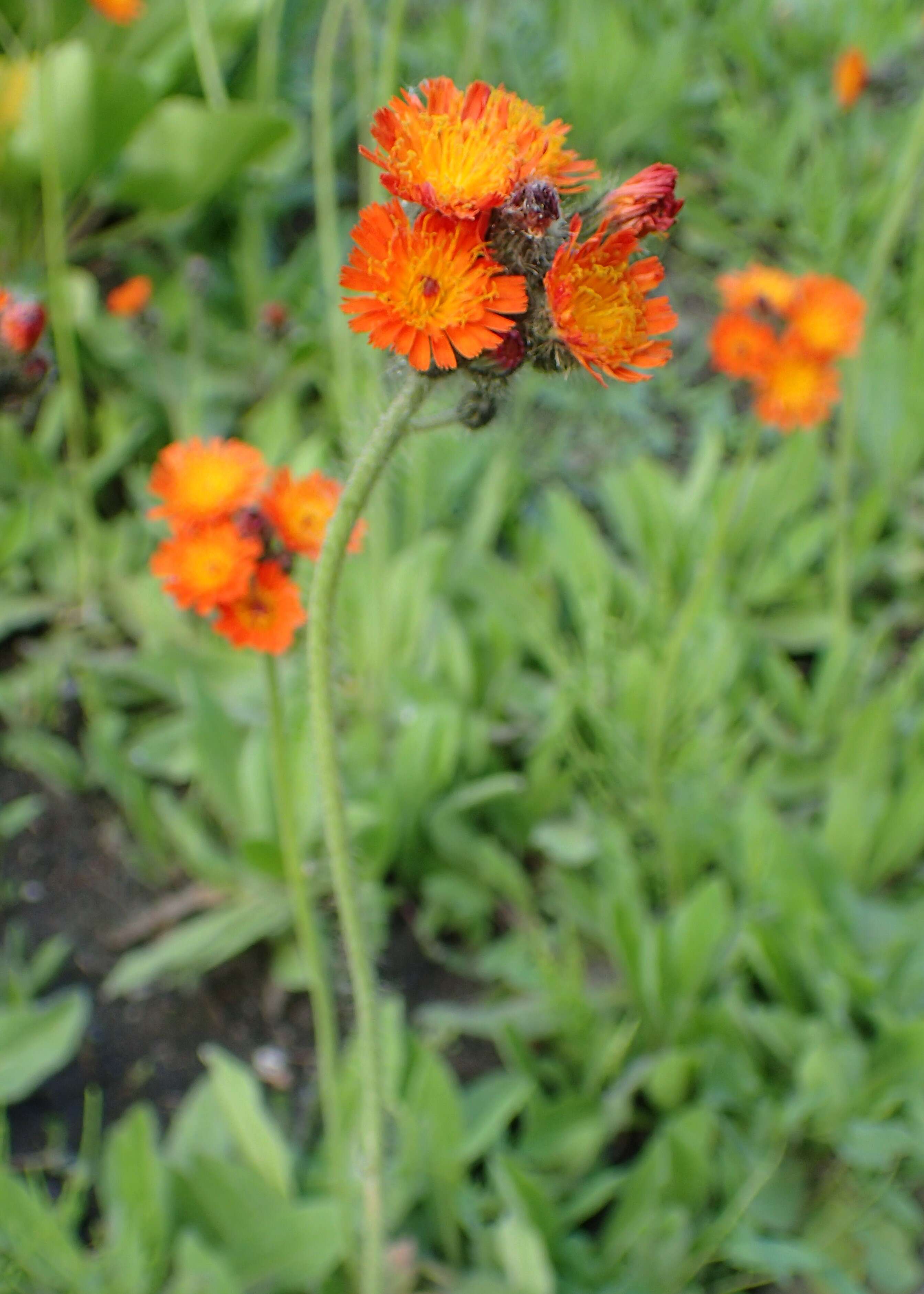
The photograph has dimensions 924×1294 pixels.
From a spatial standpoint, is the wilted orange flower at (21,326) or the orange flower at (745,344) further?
the orange flower at (745,344)

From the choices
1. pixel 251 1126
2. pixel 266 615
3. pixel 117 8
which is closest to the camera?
pixel 266 615

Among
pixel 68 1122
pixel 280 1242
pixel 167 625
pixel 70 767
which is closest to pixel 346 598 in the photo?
pixel 167 625

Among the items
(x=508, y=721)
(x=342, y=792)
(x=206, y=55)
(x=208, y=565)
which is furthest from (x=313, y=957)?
(x=206, y=55)

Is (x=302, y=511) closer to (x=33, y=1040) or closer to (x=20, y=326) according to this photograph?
(x=20, y=326)

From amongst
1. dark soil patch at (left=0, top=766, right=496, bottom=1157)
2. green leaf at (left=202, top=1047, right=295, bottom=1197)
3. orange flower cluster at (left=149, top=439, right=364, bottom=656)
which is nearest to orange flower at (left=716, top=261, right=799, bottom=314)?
orange flower cluster at (left=149, top=439, right=364, bottom=656)

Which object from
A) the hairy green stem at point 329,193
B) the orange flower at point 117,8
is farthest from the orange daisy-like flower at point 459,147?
the orange flower at point 117,8

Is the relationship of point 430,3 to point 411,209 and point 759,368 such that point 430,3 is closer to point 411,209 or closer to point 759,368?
point 759,368

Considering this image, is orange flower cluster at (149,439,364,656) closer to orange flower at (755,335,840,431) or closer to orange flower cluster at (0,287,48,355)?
orange flower cluster at (0,287,48,355)

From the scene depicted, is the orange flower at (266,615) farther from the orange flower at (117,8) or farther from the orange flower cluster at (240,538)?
the orange flower at (117,8)

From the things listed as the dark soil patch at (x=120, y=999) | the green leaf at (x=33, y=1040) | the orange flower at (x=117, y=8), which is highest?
the orange flower at (x=117, y=8)
